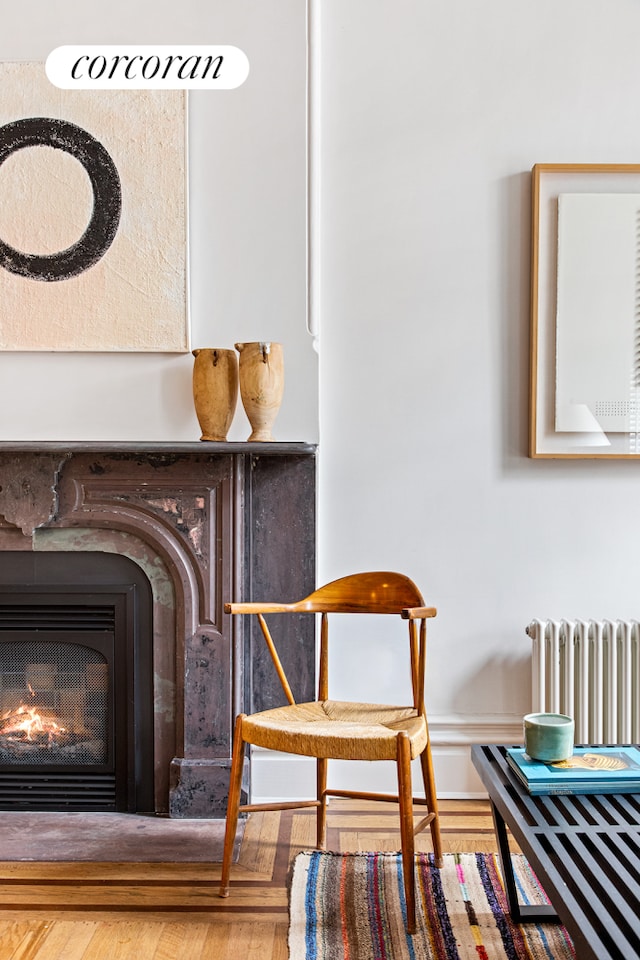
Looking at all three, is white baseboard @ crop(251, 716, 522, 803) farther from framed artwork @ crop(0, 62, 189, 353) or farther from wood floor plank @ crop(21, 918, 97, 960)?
framed artwork @ crop(0, 62, 189, 353)

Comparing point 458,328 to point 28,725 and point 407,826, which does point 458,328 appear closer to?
point 407,826

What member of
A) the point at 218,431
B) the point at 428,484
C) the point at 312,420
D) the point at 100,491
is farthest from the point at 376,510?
the point at 100,491

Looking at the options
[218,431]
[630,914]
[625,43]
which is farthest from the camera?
[625,43]

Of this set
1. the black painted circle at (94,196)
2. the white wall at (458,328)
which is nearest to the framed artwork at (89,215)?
the black painted circle at (94,196)

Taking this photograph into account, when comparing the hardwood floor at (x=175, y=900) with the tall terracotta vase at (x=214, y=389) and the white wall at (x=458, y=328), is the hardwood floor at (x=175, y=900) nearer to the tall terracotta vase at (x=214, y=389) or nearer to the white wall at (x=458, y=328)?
the white wall at (x=458, y=328)

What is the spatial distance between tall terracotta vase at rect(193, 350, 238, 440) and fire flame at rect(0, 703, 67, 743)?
1.04 m

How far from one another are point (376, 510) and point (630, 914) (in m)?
1.71

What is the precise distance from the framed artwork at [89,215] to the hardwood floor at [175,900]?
1.49 metres

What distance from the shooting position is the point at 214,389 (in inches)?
104

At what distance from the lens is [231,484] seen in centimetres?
276

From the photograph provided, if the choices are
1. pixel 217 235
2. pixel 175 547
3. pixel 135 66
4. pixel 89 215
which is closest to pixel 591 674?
pixel 175 547

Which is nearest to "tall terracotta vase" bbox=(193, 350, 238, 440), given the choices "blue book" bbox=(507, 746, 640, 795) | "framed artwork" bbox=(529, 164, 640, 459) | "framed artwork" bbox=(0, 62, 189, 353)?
"framed artwork" bbox=(0, 62, 189, 353)

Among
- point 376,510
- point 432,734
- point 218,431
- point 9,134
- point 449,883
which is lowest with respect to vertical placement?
point 449,883

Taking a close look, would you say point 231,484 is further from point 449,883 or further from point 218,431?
point 449,883
